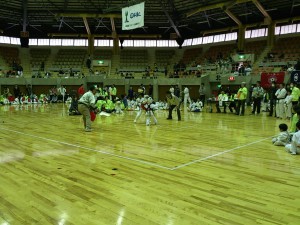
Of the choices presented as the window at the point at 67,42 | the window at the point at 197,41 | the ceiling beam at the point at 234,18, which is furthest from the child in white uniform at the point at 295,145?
the window at the point at 67,42

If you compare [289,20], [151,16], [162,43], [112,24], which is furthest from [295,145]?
[162,43]

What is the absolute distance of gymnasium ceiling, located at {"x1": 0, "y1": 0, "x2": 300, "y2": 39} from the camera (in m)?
25.2

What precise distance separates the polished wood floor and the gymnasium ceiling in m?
17.2

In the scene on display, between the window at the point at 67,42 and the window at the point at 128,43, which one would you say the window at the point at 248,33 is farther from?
the window at the point at 67,42

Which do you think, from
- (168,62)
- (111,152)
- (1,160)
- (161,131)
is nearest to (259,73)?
(168,62)

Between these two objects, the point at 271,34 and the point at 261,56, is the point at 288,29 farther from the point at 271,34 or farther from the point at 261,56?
the point at 261,56

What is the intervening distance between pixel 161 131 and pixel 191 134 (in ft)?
3.42

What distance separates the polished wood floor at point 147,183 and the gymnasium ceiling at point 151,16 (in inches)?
676

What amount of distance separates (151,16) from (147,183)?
91.0 feet

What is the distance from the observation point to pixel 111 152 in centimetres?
584

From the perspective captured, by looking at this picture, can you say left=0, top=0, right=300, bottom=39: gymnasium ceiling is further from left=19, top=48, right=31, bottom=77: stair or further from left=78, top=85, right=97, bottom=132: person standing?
left=78, top=85, right=97, bottom=132: person standing

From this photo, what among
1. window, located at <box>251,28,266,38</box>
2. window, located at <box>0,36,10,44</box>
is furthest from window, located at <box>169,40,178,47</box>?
window, located at <box>0,36,10,44</box>

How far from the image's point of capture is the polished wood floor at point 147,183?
2.94 metres

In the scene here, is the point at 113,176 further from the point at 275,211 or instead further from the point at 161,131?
the point at 161,131
